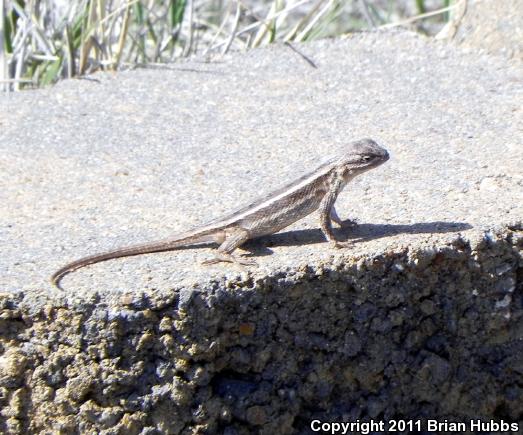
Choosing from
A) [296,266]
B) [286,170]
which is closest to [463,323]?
[296,266]

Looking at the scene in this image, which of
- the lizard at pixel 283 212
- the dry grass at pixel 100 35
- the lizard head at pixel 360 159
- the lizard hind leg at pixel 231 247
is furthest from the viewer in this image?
the dry grass at pixel 100 35

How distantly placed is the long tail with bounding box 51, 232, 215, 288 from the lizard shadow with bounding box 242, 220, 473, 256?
23 centimetres

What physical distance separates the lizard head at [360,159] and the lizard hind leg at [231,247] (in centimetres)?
54

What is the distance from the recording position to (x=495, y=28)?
659 centimetres

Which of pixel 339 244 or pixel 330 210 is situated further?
pixel 330 210

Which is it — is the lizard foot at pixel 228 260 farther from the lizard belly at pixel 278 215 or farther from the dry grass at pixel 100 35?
the dry grass at pixel 100 35

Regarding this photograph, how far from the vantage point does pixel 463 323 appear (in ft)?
14.3

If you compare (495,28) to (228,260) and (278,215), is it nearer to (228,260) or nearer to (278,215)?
(278,215)

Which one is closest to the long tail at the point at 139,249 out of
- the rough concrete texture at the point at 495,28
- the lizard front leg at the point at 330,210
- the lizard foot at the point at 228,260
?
the lizard foot at the point at 228,260

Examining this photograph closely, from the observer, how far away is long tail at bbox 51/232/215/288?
413 centimetres

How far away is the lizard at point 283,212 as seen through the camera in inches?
172

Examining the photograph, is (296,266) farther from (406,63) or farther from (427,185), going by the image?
(406,63)

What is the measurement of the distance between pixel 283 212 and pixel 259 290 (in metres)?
0.63

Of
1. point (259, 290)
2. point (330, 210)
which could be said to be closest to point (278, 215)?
point (330, 210)
